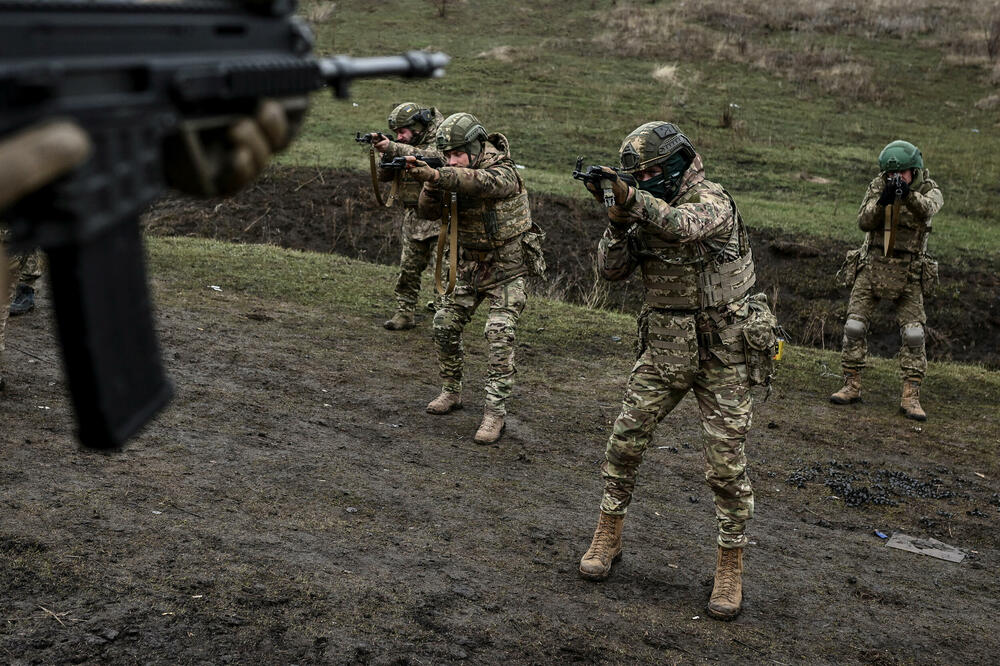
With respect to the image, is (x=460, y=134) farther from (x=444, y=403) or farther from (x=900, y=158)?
(x=900, y=158)

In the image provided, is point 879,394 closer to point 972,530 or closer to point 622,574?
point 972,530

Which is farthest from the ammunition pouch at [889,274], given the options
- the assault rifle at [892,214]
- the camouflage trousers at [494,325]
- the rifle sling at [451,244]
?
the rifle sling at [451,244]

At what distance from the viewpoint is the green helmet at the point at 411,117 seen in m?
10.3

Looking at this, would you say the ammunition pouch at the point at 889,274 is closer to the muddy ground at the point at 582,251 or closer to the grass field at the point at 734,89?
the muddy ground at the point at 582,251

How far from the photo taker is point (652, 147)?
545cm

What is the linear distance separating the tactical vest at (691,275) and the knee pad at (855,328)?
458cm

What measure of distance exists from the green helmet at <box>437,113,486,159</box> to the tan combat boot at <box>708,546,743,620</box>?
3.68m

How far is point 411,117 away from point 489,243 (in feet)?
10.2

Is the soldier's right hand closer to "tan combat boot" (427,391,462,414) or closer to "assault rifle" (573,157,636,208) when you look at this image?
"tan combat boot" (427,391,462,414)

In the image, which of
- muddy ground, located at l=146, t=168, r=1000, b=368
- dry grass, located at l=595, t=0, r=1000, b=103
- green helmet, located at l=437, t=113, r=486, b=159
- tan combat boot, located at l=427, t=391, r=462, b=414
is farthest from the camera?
dry grass, located at l=595, t=0, r=1000, b=103

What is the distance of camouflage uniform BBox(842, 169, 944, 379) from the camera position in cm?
919

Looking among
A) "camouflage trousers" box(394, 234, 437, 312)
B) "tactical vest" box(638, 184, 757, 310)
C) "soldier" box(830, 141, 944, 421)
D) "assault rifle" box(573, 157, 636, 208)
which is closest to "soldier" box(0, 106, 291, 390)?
"assault rifle" box(573, 157, 636, 208)

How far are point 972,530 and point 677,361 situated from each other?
3.21 metres

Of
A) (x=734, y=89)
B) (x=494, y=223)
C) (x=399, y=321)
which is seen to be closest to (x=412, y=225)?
(x=399, y=321)
